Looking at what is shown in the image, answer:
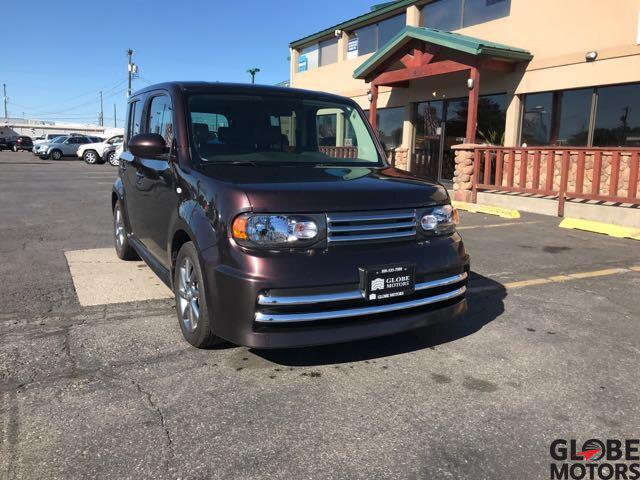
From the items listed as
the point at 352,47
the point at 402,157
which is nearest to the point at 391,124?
the point at 402,157

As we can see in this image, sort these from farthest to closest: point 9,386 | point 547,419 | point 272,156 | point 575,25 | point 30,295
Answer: point 575,25
point 30,295
point 272,156
point 9,386
point 547,419

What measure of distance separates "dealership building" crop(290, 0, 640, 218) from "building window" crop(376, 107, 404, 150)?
12 cm

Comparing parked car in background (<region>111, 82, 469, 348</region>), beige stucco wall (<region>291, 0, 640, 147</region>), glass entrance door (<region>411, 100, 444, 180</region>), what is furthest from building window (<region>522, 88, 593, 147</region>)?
parked car in background (<region>111, 82, 469, 348</region>)

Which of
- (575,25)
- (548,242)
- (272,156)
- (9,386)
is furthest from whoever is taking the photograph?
(575,25)

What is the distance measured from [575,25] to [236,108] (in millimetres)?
10974

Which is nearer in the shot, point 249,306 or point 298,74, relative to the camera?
point 249,306

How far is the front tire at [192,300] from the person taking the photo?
3.43 metres

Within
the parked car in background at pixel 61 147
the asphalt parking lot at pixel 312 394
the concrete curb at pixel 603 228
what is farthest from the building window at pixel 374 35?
the parked car in background at pixel 61 147

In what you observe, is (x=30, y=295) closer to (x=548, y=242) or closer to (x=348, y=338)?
(x=348, y=338)

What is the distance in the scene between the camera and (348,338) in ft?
10.4

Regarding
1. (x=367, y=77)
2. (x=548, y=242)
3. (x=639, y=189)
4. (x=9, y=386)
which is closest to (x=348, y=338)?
(x=9, y=386)

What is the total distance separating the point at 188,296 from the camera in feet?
12.3

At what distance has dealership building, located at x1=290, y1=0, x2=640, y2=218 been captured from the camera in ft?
36.5

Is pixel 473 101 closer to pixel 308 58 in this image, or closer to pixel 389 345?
pixel 389 345
